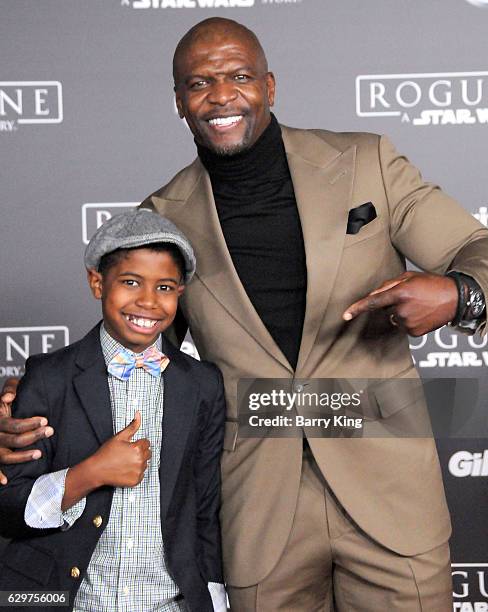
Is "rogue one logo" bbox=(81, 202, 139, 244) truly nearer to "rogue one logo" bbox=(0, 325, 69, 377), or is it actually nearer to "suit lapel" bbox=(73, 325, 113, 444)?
"rogue one logo" bbox=(0, 325, 69, 377)

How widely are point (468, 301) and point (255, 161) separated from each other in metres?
0.48

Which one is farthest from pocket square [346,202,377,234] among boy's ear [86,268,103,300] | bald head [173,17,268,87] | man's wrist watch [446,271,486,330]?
boy's ear [86,268,103,300]

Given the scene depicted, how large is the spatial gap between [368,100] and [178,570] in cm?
182

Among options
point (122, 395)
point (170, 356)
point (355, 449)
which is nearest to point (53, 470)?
point (122, 395)

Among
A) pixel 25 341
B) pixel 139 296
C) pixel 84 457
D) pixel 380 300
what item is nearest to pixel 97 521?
pixel 84 457

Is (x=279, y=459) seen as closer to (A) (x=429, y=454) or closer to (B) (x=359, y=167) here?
(A) (x=429, y=454)

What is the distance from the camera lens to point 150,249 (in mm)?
1717

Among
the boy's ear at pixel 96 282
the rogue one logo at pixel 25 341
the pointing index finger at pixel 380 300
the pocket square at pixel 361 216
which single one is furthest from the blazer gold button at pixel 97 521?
the rogue one logo at pixel 25 341

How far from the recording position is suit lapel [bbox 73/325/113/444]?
1679 millimetres

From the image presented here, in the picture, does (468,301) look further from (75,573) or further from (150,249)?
(75,573)

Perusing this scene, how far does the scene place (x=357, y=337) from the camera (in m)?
1.75

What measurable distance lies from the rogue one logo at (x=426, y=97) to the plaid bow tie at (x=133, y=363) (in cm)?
157

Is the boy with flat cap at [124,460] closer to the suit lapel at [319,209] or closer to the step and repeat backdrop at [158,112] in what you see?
the suit lapel at [319,209]

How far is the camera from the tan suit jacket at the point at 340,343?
5.62 feet
